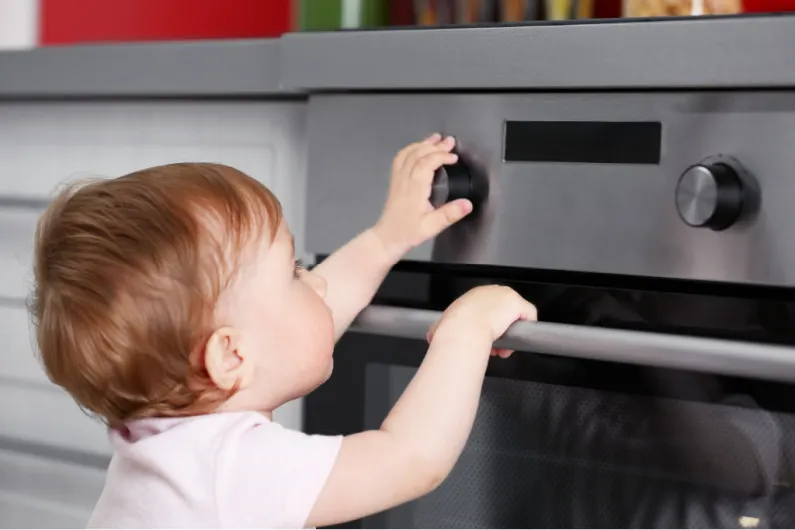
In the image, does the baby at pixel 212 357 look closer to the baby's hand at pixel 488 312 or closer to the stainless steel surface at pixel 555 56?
the baby's hand at pixel 488 312

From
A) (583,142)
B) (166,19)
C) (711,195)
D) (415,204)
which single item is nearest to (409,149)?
(415,204)

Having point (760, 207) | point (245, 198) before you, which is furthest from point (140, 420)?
point (760, 207)

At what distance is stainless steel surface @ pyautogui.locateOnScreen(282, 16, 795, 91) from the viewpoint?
83cm

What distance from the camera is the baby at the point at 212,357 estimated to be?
86 centimetres

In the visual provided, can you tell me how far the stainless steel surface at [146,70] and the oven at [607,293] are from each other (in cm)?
10

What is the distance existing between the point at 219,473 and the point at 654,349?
306 millimetres

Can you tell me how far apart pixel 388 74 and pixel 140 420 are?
1.08 ft

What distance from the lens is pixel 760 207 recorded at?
839 mm

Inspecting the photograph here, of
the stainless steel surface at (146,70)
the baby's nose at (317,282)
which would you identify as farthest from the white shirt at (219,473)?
the stainless steel surface at (146,70)

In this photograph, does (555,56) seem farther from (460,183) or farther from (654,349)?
(654,349)

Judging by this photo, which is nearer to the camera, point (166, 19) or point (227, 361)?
point (227, 361)

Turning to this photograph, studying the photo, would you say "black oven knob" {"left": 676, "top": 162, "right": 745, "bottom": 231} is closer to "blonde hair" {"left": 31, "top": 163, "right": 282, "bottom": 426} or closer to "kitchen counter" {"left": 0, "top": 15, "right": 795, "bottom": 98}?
"kitchen counter" {"left": 0, "top": 15, "right": 795, "bottom": 98}

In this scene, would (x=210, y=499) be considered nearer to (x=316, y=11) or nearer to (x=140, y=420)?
(x=140, y=420)

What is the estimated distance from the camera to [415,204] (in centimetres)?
98
